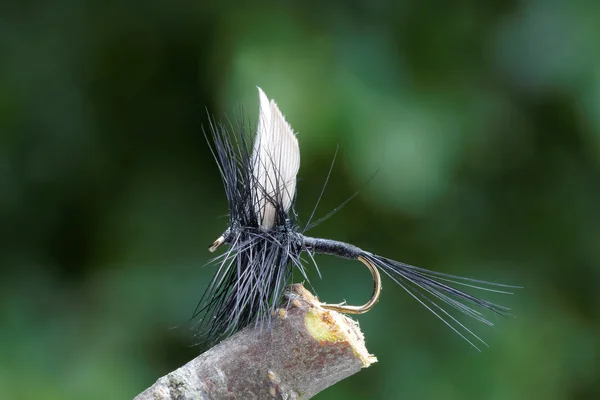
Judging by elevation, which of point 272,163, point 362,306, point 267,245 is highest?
point 272,163

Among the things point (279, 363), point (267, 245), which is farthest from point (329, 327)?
point (267, 245)

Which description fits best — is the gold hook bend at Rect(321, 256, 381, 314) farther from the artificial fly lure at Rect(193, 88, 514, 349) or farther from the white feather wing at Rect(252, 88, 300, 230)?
the white feather wing at Rect(252, 88, 300, 230)

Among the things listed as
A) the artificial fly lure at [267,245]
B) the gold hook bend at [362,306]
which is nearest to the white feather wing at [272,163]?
the artificial fly lure at [267,245]

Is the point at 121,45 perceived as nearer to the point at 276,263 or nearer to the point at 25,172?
the point at 25,172

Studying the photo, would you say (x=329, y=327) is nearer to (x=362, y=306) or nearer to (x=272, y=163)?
(x=362, y=306)

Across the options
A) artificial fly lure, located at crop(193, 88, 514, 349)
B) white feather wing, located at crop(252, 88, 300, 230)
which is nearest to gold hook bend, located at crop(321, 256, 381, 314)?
artificial fly lure, located at crop(193, 88, 514, 349)
